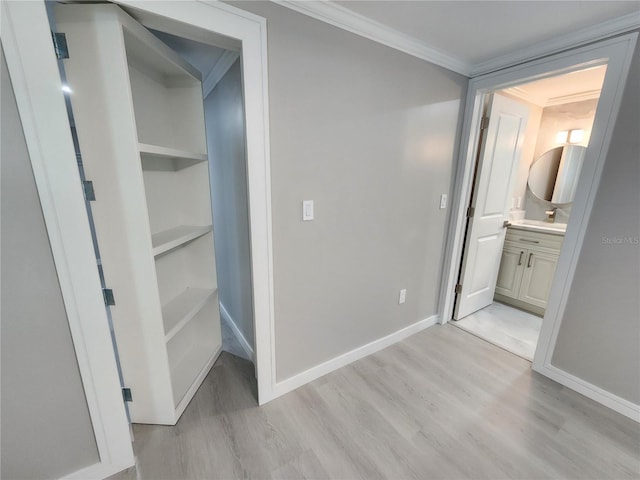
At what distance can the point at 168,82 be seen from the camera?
1639mm

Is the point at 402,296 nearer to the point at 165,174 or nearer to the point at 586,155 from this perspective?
the point at 586,155

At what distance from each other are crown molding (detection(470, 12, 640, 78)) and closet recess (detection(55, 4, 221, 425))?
211cm

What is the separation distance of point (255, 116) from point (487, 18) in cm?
138

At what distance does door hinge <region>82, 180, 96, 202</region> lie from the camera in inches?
42.3

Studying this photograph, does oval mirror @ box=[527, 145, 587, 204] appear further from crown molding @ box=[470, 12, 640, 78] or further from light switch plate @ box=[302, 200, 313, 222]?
light switch plate @ box=[302, 200, 313, 222]

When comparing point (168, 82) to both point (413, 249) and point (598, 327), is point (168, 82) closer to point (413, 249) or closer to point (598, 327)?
point (413, 249)

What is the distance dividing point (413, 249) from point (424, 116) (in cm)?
102

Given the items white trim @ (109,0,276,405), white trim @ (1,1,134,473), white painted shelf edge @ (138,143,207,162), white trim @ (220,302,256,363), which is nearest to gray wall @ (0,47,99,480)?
white trim @ (1,1,134,473)

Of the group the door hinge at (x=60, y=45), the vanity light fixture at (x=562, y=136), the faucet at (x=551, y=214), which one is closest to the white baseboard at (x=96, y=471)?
the door hinge at (x=60, y=45)

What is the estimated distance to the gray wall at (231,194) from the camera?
173 centimetres

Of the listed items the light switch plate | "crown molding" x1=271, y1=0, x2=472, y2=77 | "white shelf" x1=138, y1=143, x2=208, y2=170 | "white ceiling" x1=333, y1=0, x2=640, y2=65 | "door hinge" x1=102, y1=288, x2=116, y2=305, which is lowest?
"door hinge" x1=102, y1=288, x2=116, y2=305

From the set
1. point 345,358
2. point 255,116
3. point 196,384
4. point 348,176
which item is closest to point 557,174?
point 348,176

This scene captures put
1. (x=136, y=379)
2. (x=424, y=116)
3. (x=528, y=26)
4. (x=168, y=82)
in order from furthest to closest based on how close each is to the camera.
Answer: (x=424, y=116) → (x=168, y=82) → (x=528, y=26) → (x=136, y=379)

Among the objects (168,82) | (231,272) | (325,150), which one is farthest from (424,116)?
(231,272)
